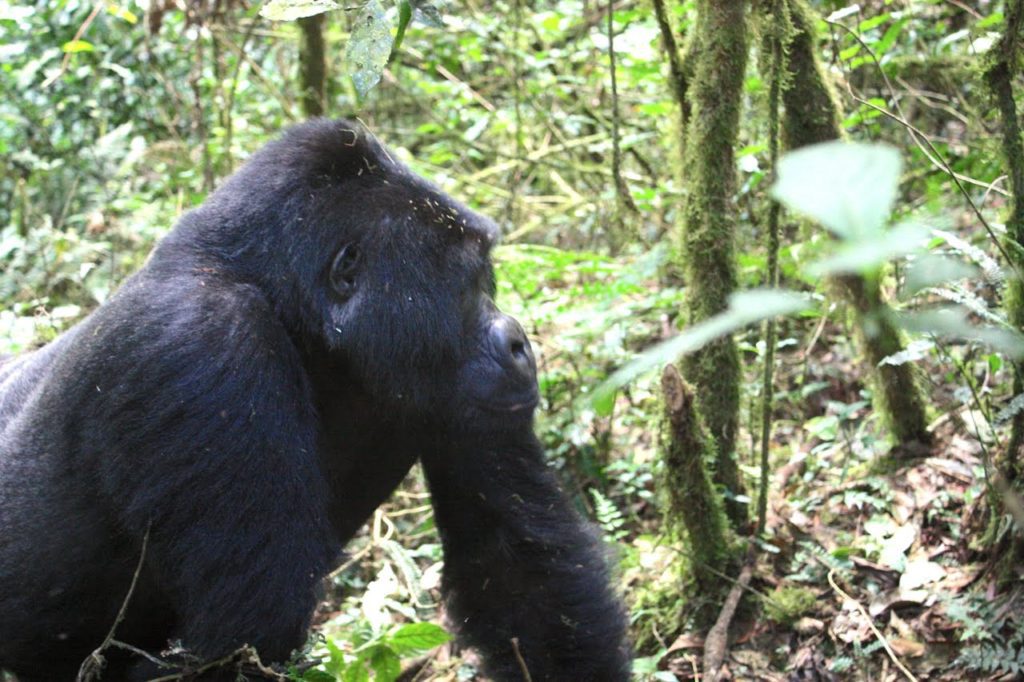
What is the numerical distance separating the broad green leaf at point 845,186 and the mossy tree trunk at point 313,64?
6491 mm

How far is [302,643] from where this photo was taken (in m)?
2.79

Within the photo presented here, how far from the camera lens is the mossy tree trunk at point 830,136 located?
3.88m

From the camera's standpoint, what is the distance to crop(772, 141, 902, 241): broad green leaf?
0.66 m

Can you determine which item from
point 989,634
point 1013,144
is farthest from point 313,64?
point 989,634

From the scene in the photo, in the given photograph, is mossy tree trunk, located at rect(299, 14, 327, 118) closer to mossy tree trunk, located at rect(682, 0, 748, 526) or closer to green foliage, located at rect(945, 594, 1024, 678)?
mossy tree trunk, located at rect(682, 0, 748, 526)

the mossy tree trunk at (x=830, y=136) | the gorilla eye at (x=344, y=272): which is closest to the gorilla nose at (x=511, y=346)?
the gorilla eye at (x=344, y=272)

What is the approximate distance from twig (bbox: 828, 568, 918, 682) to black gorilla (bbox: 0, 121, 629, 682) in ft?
2.92

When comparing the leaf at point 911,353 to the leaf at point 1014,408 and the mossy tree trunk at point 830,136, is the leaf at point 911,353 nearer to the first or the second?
the mossy tree trunk at point 830,136

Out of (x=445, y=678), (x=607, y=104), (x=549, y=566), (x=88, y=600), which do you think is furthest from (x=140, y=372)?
(x=607, y=104)

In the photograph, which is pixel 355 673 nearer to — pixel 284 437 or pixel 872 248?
pixel 284 437

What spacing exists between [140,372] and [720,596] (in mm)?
2301

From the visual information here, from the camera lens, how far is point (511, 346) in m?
3.17

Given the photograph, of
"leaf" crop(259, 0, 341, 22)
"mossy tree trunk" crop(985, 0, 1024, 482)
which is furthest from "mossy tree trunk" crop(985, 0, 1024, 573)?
"leaf" crop(259, 0, 341, 22)

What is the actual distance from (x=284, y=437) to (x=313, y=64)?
4.77 metres
